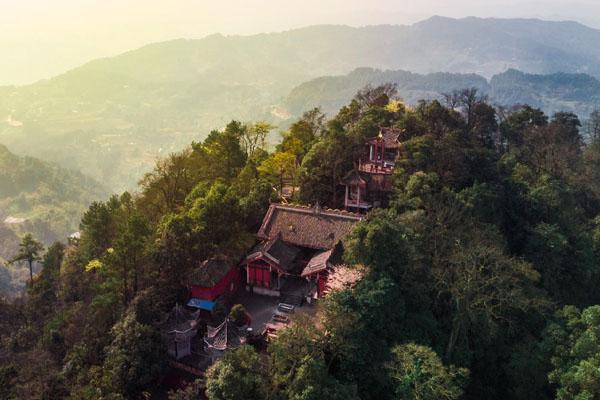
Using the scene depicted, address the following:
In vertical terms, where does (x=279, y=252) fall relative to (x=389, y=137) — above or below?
below

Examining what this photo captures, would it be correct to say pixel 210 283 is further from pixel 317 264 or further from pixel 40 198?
pixel 40 198

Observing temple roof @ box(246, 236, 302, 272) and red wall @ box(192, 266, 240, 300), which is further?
temple roof @ box(246, 236, 302, 272)

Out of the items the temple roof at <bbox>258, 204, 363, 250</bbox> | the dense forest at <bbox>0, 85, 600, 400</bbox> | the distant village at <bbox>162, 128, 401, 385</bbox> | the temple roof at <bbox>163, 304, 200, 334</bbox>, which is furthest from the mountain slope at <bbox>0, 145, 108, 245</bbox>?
the temple roof at <bbox>163, 304, 200, 334</bbox>

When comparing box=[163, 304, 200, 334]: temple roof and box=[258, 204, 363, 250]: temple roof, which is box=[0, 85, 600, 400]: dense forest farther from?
box=[258, 204, 363, 250]: temple roof

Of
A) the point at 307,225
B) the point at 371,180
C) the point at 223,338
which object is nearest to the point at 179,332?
the point at 223,338

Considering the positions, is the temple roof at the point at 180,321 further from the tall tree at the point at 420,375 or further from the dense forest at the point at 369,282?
the tall tree at the point at 420,375

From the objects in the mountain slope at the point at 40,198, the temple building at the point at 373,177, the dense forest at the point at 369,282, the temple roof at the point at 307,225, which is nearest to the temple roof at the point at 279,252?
the temple roof at the point at 307,225
